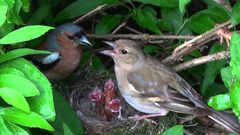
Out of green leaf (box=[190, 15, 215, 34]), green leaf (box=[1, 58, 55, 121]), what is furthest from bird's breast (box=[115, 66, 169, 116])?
green leaf (box=[1, 58, 55, 121])

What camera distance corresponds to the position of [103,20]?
160 inches

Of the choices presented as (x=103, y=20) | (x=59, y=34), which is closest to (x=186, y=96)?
(x=103, y=20)

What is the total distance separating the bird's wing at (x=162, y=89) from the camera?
378cm

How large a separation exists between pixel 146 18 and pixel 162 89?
0.55 meters

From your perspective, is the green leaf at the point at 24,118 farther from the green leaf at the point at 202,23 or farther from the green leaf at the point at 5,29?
the green leaf at the point at 202,23

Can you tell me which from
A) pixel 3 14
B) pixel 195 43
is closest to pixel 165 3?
pixel 195 43

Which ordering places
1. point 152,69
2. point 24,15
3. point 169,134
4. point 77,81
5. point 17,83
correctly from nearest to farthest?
point 17,83 → point 169,134 → point 24,15 → point 152,69 → point 77,81

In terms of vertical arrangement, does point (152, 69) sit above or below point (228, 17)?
below

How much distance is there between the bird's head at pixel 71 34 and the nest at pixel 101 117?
261 millimetres

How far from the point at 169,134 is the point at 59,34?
188 centimetres

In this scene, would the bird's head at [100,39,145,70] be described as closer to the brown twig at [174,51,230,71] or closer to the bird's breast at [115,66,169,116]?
the bird's breast at [115,66,169,116]

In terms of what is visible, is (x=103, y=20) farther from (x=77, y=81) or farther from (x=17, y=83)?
(x=17, y=83)

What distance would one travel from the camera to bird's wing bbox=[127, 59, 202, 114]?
3.78 m

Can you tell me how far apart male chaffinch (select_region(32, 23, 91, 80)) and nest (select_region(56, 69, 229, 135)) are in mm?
142
